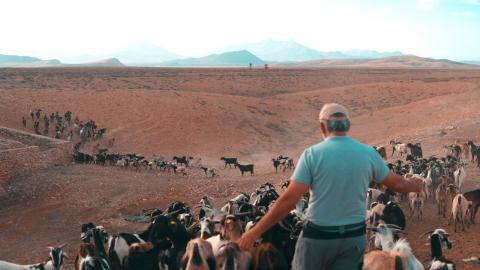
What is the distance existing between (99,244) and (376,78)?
7538 cm

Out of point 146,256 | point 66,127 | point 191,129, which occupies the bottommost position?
point 191,129

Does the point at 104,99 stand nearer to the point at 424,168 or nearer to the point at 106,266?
the point at 424,168

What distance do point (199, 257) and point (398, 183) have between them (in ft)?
8.96

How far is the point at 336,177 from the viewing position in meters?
3.79

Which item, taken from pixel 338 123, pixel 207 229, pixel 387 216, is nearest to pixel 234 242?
pixel 338 123

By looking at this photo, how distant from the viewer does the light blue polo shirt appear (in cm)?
379

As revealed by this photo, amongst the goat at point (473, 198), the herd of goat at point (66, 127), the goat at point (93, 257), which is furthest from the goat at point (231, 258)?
the herd of goat at point (66, 127)

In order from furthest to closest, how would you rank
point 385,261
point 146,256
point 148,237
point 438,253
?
point 148,237 < point 438,253 < point 146,256 < point 385,261

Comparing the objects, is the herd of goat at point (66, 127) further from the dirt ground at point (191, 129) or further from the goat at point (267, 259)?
the goat at point (267, 259)

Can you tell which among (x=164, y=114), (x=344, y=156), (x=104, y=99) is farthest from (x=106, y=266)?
(x=104, y=99)

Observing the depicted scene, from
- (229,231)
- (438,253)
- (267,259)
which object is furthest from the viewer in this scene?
(438,253)

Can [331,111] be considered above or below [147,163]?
above

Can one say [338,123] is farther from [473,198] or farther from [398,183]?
[473,198]

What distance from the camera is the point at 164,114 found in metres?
41.2
